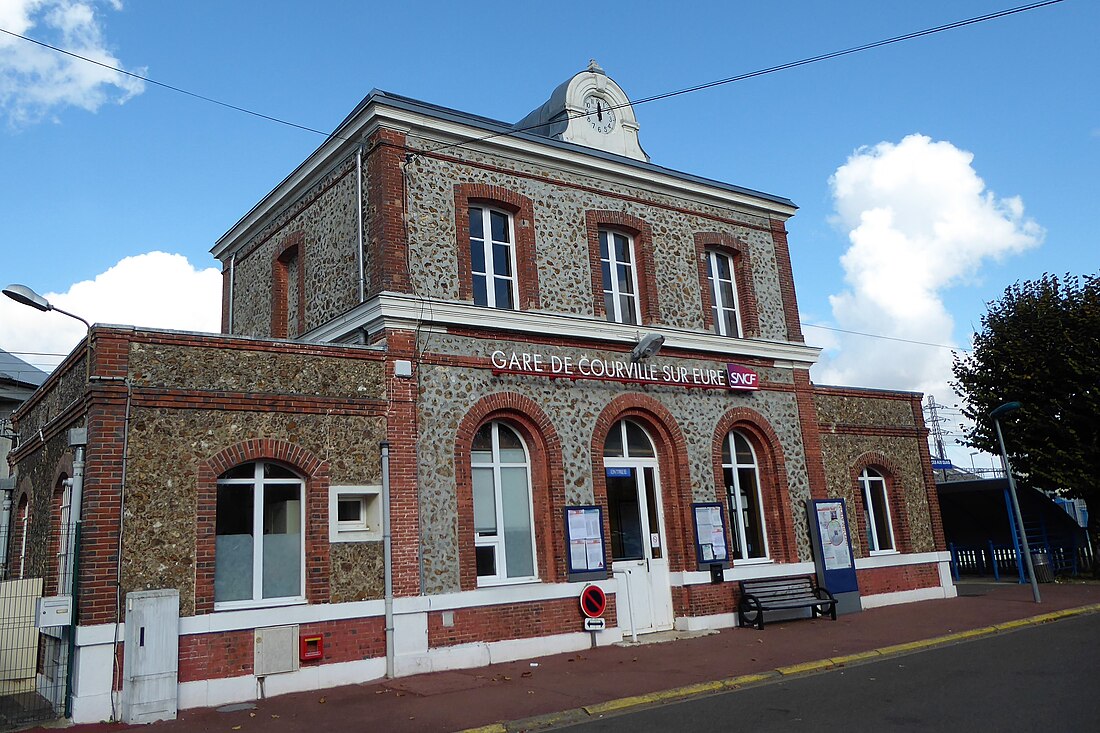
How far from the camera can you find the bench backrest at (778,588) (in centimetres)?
1462

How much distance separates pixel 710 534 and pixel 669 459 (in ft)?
4.79

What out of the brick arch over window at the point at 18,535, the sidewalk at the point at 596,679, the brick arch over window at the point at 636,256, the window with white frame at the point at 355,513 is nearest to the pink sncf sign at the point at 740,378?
the brick arch over window at the point at 636,256

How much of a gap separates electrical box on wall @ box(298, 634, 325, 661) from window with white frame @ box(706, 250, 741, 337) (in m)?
9.41

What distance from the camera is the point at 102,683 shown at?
9.11 metres

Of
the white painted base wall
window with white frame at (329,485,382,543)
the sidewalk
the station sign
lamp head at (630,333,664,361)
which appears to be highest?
lamp head at (630,333,664,361)

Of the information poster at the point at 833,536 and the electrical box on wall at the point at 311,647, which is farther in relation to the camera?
the information poster at the point at 833,536

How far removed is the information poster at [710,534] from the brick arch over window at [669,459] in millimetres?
130

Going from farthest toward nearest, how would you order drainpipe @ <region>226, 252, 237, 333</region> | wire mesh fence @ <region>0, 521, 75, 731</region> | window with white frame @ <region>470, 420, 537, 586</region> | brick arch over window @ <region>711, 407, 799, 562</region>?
drainpipe @ <region>226, 252, 237, 333</region> < brick arch over window @ <region>711, 407, 799, 562</region> < window with white frame @ <region>470, 420, 537, 586</region> < wire mesh fence @ <region>0, 521, 75, 731</region>

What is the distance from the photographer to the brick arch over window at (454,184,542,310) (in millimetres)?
13164

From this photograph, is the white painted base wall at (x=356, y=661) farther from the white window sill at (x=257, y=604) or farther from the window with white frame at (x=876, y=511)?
the window with white frame at (x=876, y=511)

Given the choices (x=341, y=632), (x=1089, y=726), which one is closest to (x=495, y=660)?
(x=341, y=632)

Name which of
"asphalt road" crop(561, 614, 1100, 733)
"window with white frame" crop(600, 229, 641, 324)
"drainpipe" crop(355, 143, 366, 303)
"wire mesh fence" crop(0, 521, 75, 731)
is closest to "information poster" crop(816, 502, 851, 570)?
"asphalt road" crop(561, 614, 1100, 733)

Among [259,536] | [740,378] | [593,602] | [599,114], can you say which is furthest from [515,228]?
[259,536]

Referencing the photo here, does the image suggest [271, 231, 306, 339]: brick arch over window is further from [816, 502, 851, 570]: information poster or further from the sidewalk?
[816, 502, 851, 570]: information poster
